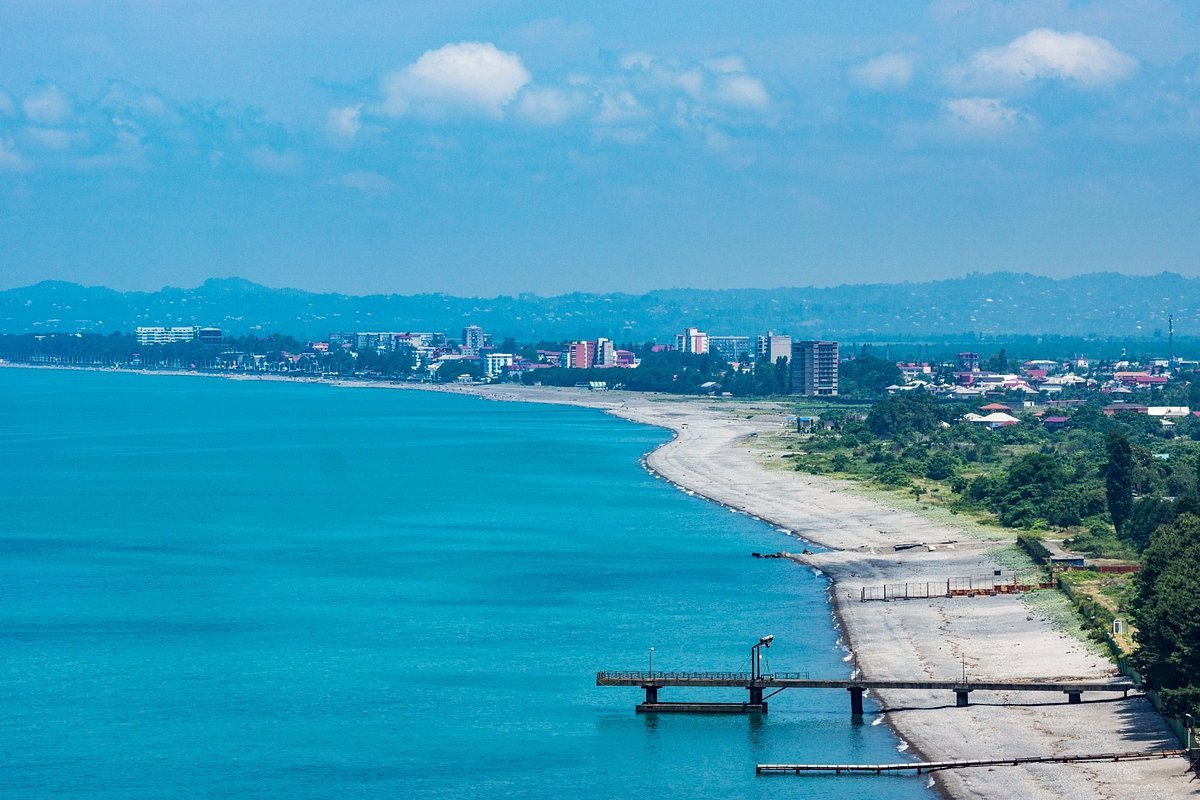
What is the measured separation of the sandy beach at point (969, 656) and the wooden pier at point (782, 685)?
1.00 ft

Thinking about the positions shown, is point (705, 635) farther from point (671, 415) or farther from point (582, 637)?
point (671, 415)

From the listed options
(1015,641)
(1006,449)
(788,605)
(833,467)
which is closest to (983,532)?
(788,605)

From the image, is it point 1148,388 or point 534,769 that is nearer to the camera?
point 534,769

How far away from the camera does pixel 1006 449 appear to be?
326ft

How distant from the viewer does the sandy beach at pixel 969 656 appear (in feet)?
102

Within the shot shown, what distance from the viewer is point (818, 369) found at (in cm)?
17225

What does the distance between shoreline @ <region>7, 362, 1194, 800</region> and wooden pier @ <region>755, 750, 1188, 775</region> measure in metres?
0.24

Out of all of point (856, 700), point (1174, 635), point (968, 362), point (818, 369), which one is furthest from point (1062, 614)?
point (968, 362)

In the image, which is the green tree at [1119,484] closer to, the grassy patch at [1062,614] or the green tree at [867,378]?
the grassy patch at [1062,614]

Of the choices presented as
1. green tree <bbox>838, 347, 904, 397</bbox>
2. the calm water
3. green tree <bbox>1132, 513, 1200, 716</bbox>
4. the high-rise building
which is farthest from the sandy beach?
the high-rise building

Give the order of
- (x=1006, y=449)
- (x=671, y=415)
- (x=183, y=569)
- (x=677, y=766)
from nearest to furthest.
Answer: (x=677, y=766) < (x=183, y=569) < (x=1006, y=449) < (x=671, y=415)

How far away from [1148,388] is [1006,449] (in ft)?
230

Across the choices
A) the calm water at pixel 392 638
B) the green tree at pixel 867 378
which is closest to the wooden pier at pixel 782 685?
the calm water at pixel 392 638

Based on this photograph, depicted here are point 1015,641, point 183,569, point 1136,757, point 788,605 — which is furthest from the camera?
point 183,569
